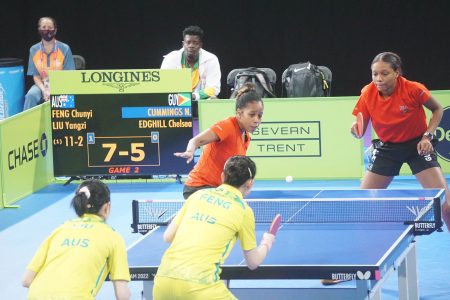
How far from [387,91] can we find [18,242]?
3984 mm

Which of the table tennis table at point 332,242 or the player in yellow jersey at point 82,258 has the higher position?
the player in yellow jersey at point 82,258

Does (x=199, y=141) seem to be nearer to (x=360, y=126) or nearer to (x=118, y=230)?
(x=360, y=126)

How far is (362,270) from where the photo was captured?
5.25m

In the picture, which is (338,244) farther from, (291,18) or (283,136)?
(291,18)

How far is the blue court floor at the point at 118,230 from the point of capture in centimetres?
750

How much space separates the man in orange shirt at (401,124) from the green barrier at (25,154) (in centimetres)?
477

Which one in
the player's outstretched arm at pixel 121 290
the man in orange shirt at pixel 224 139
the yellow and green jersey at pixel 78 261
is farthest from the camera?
the man in orange shirt at pixel 224 139

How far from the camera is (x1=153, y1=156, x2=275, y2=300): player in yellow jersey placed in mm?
4863

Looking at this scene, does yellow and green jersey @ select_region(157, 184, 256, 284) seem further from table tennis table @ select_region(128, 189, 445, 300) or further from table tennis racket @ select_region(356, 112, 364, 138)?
table tennis racket @ select_region(356, 112, 364, 138)

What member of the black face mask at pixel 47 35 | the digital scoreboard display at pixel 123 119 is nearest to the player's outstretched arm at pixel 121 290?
the digital scoreboard display at pixel 123 119

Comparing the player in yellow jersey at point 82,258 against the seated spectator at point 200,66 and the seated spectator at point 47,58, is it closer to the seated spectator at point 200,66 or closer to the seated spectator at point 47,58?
the seated spectator at point 200,66

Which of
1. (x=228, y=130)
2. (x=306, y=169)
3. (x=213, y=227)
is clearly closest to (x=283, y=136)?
(x=306, y=169)

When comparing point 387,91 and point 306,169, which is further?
point 306,169

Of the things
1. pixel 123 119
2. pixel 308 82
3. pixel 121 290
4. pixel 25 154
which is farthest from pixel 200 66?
pixel 121 290
